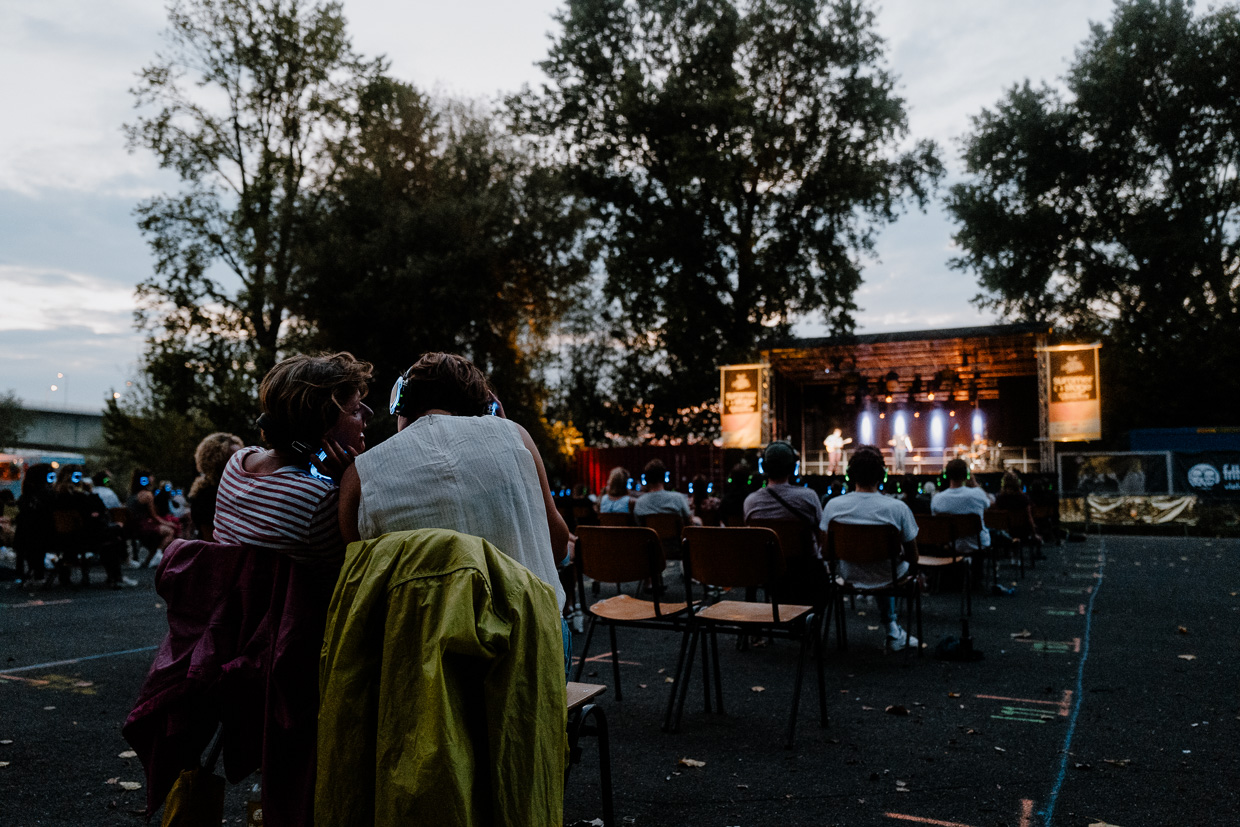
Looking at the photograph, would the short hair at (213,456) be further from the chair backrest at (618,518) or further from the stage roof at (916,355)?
the stage roof at (916,355)

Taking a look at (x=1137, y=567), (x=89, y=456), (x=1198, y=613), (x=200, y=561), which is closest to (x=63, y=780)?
(x=200, y=561)

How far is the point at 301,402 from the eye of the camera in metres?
2.24

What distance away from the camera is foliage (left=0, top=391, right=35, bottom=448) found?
42594mm

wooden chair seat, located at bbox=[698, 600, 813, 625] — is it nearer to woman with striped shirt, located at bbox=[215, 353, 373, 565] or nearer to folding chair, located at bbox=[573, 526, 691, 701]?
folding chair, located at bbox=[573, 526, 691, 701]

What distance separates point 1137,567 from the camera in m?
11.4

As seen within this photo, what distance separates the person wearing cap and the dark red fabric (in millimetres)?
3651

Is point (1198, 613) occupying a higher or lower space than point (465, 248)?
lower

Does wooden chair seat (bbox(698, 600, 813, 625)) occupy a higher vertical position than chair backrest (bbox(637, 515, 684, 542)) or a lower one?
lower

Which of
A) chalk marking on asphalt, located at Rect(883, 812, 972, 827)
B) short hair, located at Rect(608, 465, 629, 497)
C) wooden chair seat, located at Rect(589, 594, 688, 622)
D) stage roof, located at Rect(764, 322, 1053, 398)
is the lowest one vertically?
chalk marking on asphalt, located at Rect(883, 812, 972, 827)

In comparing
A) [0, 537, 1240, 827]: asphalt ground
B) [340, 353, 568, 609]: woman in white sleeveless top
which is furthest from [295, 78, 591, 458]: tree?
[340, 353, 568, 609]: woman in white sleeveless top

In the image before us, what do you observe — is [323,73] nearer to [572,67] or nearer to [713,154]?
[572,67]

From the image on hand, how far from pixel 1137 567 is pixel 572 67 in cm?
2054

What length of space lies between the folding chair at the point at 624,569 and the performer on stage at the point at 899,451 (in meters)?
16.8

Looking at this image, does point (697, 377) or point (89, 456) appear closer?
point (697, 377)
